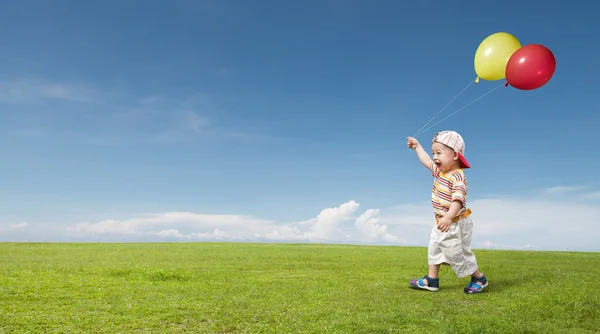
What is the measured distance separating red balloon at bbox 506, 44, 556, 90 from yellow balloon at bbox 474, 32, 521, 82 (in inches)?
21.2

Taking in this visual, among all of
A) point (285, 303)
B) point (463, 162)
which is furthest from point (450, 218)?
point (285, 303)

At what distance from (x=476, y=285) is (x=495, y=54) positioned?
4.79 m

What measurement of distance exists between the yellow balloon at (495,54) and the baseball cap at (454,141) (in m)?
2.48

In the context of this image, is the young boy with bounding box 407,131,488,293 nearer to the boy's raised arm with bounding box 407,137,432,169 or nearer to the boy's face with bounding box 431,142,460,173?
the boy's face with bounding box 431,142,460,173

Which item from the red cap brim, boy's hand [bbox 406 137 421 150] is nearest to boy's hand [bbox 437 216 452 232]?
the red cap brim

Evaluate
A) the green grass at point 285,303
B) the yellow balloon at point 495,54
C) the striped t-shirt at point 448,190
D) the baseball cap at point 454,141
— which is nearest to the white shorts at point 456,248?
the striped t-shirt at point 448,190

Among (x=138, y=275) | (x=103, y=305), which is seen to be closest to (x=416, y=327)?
(x=103, y=305)

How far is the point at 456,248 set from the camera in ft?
25.5

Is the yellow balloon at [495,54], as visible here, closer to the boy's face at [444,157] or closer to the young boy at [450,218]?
the young boy at [450,218]

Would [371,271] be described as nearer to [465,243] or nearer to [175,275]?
[465,243]

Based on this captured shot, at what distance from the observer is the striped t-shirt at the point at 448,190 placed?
7.68m

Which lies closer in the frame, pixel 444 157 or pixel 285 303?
pixel 285 303

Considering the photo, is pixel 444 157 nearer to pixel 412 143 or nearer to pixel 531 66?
pixel 412 143

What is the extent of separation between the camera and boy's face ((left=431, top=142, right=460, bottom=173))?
7.97 m
